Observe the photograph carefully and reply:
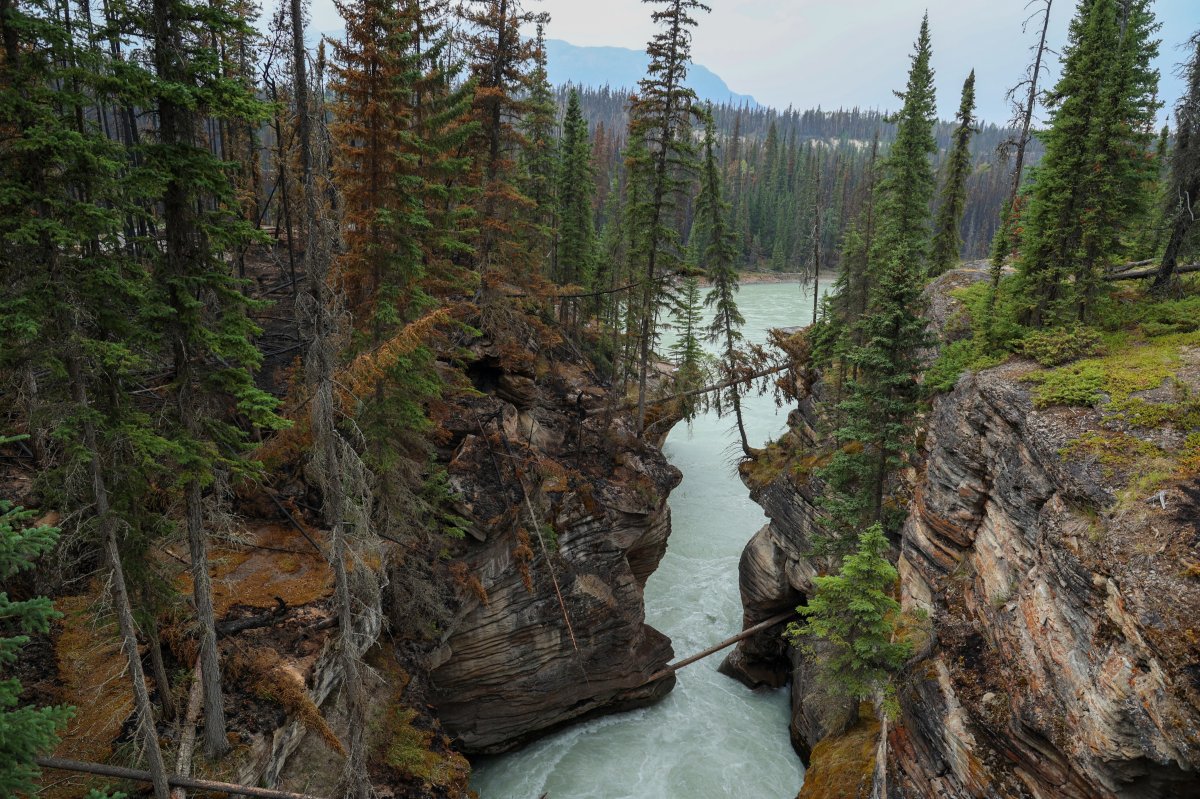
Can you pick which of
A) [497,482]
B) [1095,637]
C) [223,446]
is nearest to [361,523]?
[223,446]

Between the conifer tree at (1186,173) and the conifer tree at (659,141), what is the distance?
12.7 metres

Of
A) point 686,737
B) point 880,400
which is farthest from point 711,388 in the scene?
point 686,737

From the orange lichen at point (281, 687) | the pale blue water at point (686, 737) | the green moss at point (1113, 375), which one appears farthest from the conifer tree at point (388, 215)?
the green moss at point (1113, 375)

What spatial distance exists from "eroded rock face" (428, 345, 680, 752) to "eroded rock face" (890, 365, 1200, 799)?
916 cm

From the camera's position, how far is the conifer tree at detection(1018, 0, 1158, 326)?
13828 mm

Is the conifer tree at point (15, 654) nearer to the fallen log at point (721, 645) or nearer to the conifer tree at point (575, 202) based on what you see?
the fallen log at point (721, 645)

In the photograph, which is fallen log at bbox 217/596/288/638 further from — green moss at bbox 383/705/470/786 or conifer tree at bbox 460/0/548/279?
conifer tree at bbox 460/0/548/279

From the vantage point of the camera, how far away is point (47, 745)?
5.18 meters

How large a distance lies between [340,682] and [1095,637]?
520 inches

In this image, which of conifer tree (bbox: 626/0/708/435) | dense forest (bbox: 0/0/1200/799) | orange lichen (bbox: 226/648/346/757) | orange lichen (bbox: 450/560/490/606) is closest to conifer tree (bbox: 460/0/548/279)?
dense forest (bbox: 0/0/1200/799)

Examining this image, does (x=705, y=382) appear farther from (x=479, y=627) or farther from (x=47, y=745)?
(x=47, y=745)

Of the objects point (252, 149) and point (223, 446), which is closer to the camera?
point (223, 446)

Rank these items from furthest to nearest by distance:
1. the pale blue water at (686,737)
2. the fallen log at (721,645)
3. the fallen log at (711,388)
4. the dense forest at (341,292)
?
1. the fallen log at (711,388)
2. the fallen log at (721,645)
3. the pale blue water at (686,737)
4. the dense forest at (341,292)

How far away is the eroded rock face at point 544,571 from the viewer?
17.5m
